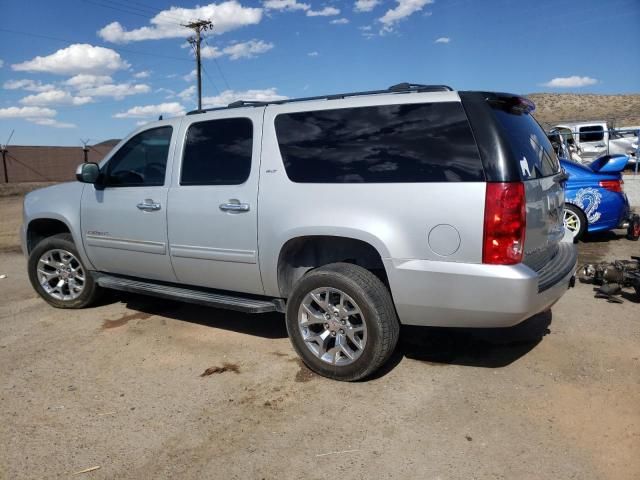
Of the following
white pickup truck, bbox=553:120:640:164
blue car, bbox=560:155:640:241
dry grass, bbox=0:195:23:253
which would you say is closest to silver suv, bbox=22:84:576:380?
blue car, bbox=560:155:640:241

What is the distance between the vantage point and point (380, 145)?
3607 millimetres

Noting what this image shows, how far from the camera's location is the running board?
416 cm

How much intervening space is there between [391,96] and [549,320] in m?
2.74

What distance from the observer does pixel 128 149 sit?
199 inches

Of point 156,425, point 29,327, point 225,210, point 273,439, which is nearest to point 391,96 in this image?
point 225,210

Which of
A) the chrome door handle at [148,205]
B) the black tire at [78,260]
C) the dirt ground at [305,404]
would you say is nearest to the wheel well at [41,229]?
the black tire at [78,260]

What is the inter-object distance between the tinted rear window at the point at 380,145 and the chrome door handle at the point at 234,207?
1.44ft

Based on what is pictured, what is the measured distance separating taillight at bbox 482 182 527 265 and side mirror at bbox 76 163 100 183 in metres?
3.61

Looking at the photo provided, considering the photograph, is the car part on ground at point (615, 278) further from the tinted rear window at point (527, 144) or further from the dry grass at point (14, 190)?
the dry grass at point (14, 190)

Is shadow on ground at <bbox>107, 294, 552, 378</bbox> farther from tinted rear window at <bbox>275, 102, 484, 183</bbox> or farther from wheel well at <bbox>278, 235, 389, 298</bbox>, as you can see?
tinted rear window at <bbox>275, 102, 484, 183</bbox>

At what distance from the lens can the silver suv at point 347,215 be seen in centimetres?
327

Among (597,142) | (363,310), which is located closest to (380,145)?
(363,310)

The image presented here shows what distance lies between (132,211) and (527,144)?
3.32 metres

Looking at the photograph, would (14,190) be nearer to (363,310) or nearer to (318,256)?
(318,256)
